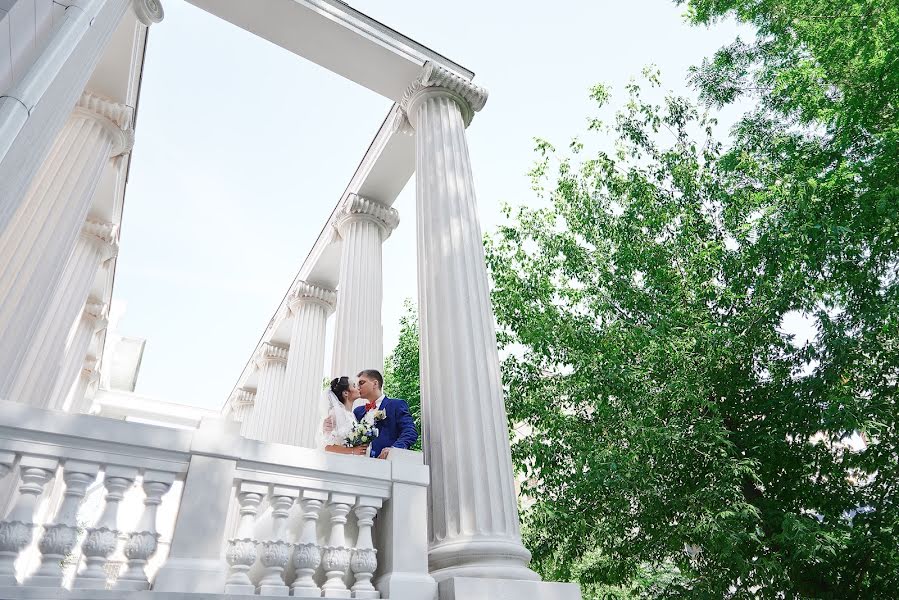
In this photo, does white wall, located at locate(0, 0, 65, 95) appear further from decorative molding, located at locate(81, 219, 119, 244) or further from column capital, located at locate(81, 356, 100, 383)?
column capital, located at locate(81, 356, 100, 383)

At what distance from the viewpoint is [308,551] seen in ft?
19.9

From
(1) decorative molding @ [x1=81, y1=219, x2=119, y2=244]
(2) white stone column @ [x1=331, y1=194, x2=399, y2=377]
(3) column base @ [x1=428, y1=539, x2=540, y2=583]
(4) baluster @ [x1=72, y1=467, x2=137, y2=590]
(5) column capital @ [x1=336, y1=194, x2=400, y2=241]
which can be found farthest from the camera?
(5) column capital @ [x1=336, y1=194, x2=400, y2=241]

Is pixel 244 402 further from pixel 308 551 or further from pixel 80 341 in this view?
pixel 308 551

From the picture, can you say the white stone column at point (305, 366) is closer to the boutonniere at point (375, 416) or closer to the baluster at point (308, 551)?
the boutonniere at point (375, 416)

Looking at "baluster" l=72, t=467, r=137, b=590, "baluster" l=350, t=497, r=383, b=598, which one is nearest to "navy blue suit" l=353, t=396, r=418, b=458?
"baluster" l=350, t=497, r=383, b=598

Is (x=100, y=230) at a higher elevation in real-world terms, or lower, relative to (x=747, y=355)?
higher

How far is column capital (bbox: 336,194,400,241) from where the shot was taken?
17.1m

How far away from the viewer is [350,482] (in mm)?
6781

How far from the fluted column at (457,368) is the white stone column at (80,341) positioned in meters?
15.0

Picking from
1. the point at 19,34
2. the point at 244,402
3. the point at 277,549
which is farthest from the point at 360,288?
the point at 244,402

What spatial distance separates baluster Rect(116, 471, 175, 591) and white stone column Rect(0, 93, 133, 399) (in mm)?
5272

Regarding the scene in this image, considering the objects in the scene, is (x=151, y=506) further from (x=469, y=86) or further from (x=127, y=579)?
(x=469, y=86)

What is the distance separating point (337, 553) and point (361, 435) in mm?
2196

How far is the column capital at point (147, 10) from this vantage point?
1120 centimetres
